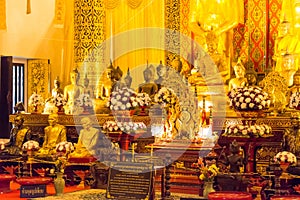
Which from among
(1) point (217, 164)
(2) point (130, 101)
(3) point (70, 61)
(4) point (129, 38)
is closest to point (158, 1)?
(4) point (129, 38)

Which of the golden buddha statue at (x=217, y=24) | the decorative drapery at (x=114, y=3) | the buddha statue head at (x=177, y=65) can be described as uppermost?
the decorative drapery at (x=114, y=3)

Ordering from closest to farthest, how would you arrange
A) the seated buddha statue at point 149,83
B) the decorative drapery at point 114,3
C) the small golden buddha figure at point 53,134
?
1. the small golden buddha figure at point 53,134
2. the decorative drapery at point 114,3
3. the seated buddha statue at point 149,83

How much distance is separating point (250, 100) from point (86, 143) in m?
2.28

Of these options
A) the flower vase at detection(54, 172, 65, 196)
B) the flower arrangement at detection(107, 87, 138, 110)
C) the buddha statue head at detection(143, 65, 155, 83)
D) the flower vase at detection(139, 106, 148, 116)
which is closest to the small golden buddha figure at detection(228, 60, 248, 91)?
the flower vase at detection(139, 106, 148, 116)

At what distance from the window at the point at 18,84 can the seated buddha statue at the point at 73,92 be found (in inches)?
87.8

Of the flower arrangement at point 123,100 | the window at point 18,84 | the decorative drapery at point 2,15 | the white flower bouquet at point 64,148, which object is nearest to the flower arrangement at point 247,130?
the flower arrangement at point 123,100

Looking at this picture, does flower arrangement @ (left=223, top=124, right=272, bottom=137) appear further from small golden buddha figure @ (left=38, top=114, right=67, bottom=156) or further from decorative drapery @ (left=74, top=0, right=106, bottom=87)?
decorative drapery @ (left=74, top=0, right=106, bottom=87)

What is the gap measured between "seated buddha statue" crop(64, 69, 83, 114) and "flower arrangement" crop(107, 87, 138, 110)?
1.74 m

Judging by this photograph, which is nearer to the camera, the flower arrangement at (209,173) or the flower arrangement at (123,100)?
the flower arrangement at (209,173)

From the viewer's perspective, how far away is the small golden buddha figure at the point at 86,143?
28.2ft

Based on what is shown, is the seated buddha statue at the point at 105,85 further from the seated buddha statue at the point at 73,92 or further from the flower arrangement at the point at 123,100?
the flower arrangement at the point at 123,100

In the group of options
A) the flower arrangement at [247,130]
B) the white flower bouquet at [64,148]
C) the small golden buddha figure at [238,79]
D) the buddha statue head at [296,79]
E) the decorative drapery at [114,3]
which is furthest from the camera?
the decorative drapery at [114,3]

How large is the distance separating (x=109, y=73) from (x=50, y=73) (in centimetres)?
276

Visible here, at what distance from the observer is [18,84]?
12695 mm
